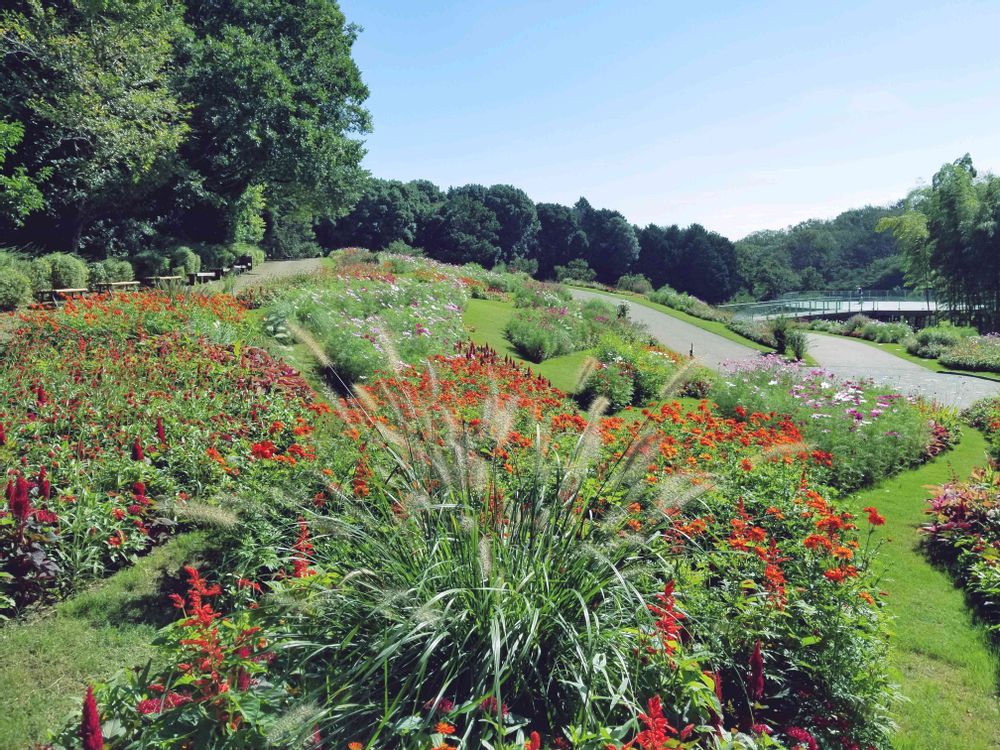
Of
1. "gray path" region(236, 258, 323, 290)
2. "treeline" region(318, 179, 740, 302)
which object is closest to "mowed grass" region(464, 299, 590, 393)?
"gray path" region(236, 258, 323, 290)

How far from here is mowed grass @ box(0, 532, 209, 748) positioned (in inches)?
114

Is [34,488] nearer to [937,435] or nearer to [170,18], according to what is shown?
[937,435]

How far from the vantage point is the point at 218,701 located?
2.12 meters

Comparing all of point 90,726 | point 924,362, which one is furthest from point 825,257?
point 90,726

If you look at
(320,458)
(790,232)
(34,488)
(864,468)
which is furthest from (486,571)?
(790,232)

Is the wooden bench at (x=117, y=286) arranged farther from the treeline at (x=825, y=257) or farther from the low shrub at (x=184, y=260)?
the treeline at (x=825, y=257)

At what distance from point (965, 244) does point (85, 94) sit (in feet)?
108

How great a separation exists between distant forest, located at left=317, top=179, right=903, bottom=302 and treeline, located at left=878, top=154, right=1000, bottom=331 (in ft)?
96.1

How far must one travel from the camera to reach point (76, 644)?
343 cm

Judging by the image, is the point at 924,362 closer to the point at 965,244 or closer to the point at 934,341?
the point at 934,341

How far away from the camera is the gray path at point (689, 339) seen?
19547 mm

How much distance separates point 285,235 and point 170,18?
2609cm

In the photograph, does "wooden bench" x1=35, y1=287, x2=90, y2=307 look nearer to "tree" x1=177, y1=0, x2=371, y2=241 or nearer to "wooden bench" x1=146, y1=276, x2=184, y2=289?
"wooden bench" x1=146, y1=276, x2=184, y2=289

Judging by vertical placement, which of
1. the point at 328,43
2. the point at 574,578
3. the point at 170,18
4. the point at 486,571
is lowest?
the point at 574,578
